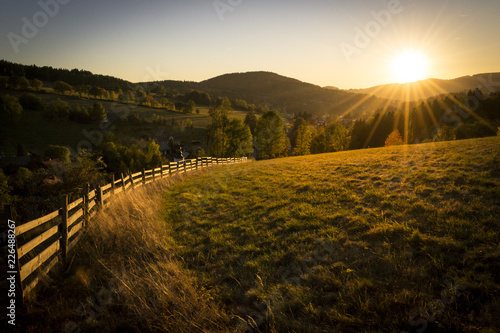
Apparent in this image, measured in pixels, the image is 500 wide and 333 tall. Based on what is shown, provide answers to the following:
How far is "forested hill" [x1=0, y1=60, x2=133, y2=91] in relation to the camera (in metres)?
149

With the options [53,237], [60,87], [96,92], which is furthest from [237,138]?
[60,87]

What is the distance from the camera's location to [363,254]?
14.0 feet

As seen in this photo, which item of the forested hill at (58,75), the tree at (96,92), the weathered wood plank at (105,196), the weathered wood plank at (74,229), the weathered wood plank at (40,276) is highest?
the forested hill at (58,75)

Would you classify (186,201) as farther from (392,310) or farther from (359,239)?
(392,310)

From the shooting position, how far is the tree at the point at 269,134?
40250 mm

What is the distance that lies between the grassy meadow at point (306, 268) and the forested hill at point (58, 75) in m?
212

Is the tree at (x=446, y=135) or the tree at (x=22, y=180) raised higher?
the tree at (x=446, y=135)

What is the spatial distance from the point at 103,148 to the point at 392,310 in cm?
8805

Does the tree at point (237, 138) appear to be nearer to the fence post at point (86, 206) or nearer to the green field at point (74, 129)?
the green field at point (74, 129)

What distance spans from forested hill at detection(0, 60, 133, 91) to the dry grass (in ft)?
693

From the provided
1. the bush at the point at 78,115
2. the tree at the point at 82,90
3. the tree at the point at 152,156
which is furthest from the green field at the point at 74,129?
the tree at the point at 152,156

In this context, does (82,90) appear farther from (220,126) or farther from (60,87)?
(220,126)

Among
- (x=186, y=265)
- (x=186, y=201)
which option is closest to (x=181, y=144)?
(x=186, y=201)

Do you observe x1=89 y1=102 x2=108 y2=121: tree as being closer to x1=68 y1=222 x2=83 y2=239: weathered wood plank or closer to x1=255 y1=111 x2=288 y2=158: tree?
x1=255 y1=111 x2=288 y2=158: tree
